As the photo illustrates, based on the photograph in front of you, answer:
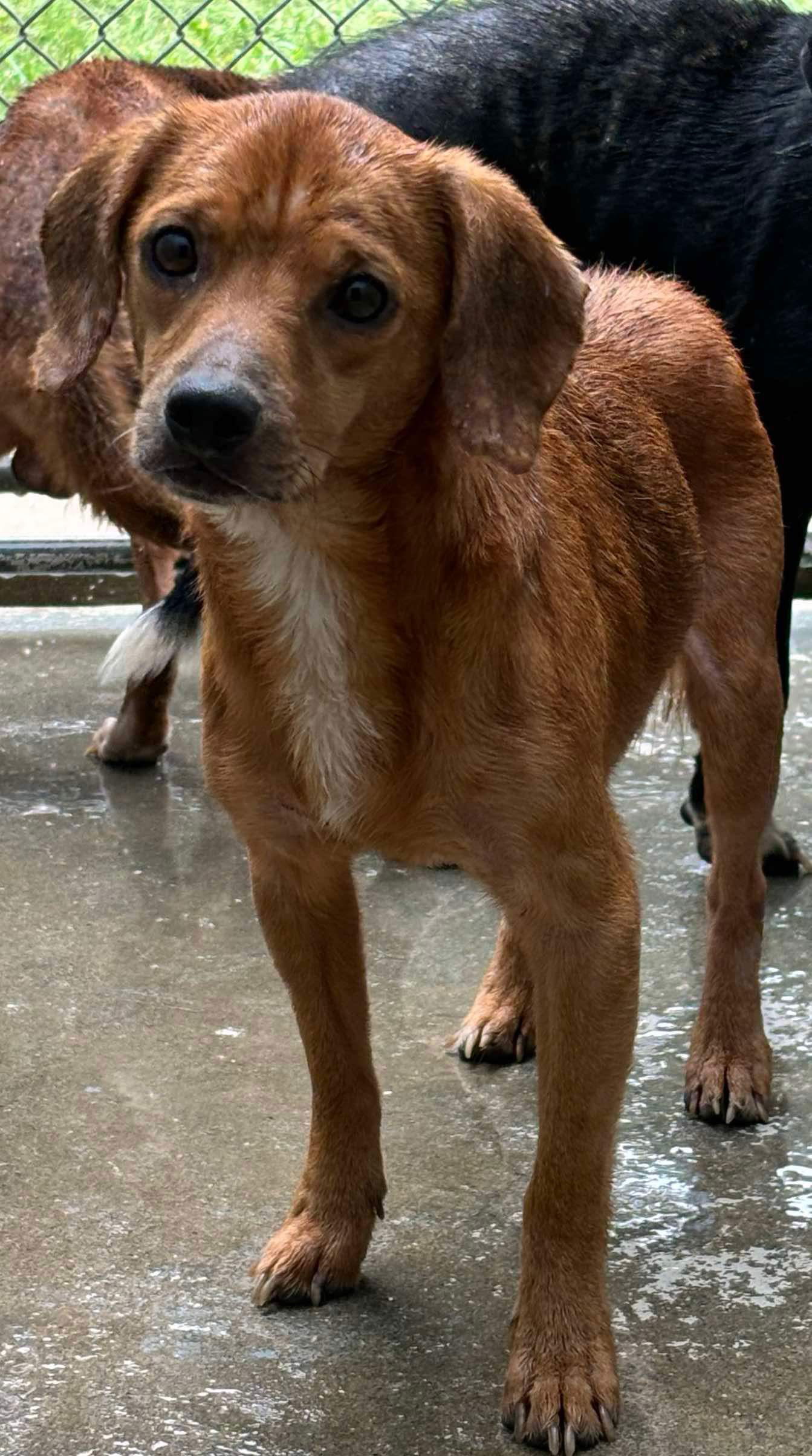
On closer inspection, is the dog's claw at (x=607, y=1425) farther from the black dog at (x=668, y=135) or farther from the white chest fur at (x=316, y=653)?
the black dog at (x=668, y=135)

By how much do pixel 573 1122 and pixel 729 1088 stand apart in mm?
809

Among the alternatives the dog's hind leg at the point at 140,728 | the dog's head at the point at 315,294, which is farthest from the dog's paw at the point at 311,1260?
the dog's hind leg at the point at 140,728

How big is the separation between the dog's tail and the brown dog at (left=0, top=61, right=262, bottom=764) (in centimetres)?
39

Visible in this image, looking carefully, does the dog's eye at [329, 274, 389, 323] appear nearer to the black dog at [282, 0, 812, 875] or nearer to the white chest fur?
the white chest fur

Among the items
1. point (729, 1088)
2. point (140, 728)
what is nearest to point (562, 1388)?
point (729, 1088)

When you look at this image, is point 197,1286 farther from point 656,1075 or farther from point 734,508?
point 734,508

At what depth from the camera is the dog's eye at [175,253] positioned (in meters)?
2.29

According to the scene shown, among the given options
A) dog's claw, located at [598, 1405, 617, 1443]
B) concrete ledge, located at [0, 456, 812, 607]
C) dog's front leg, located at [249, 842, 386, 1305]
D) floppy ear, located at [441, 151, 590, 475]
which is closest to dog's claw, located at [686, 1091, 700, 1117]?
dog's front leg, located at [249, 842, 386, 1305]

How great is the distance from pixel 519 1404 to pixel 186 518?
4.15 feet

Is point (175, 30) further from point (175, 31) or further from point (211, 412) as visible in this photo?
point (211, 412)

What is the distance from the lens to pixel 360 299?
225cm

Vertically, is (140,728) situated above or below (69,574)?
above

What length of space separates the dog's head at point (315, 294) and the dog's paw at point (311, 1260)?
113cm

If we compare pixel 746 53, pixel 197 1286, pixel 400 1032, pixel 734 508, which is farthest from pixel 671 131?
pixel 197 1286
